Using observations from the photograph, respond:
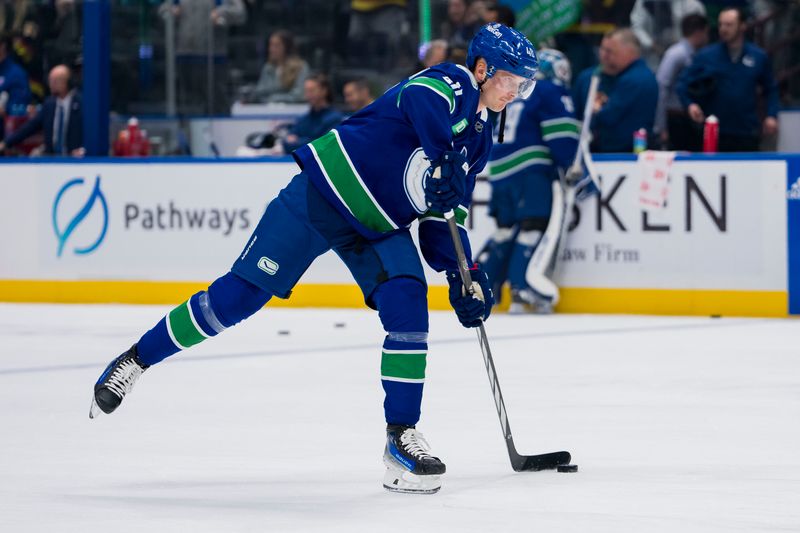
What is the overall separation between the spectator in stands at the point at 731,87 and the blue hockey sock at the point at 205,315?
5.87m

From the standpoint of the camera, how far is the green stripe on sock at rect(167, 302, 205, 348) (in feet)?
14.8

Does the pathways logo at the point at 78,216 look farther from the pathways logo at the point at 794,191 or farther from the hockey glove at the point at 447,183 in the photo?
the hockey glove at the point at 447,183

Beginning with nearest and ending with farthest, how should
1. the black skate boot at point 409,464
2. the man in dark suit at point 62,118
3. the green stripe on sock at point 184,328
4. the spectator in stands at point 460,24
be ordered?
the black skate boot at point 409,464 → the green stripe on sock at point 184,328 → the spectator in stands at point 460,24 → the man in dark suit at point 62,118

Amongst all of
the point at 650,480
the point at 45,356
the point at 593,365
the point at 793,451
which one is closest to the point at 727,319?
the point at 593,365

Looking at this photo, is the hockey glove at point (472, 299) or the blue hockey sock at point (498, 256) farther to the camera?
the blue hockey sock at point (498, 256)

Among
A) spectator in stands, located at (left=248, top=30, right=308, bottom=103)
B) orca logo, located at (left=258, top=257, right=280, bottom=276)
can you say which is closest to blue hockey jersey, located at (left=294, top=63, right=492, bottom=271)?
orca logo, located at (left=258, top=257, right=280, bottom=276)

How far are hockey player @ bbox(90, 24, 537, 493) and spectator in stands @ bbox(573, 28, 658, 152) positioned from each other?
5.25 metres

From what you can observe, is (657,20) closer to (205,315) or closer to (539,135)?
(539,135)

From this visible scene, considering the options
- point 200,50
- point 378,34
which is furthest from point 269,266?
point 200,50

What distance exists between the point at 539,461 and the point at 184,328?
1025 mm

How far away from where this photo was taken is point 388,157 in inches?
171

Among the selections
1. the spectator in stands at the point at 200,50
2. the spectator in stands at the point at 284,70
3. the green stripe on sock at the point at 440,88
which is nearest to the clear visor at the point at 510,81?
the green stripe on sock at the point at 440,88

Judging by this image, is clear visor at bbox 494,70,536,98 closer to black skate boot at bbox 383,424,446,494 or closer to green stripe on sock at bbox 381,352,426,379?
green stripe on sock at bbox 381,352,426,379

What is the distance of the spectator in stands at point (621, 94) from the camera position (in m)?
9.61
